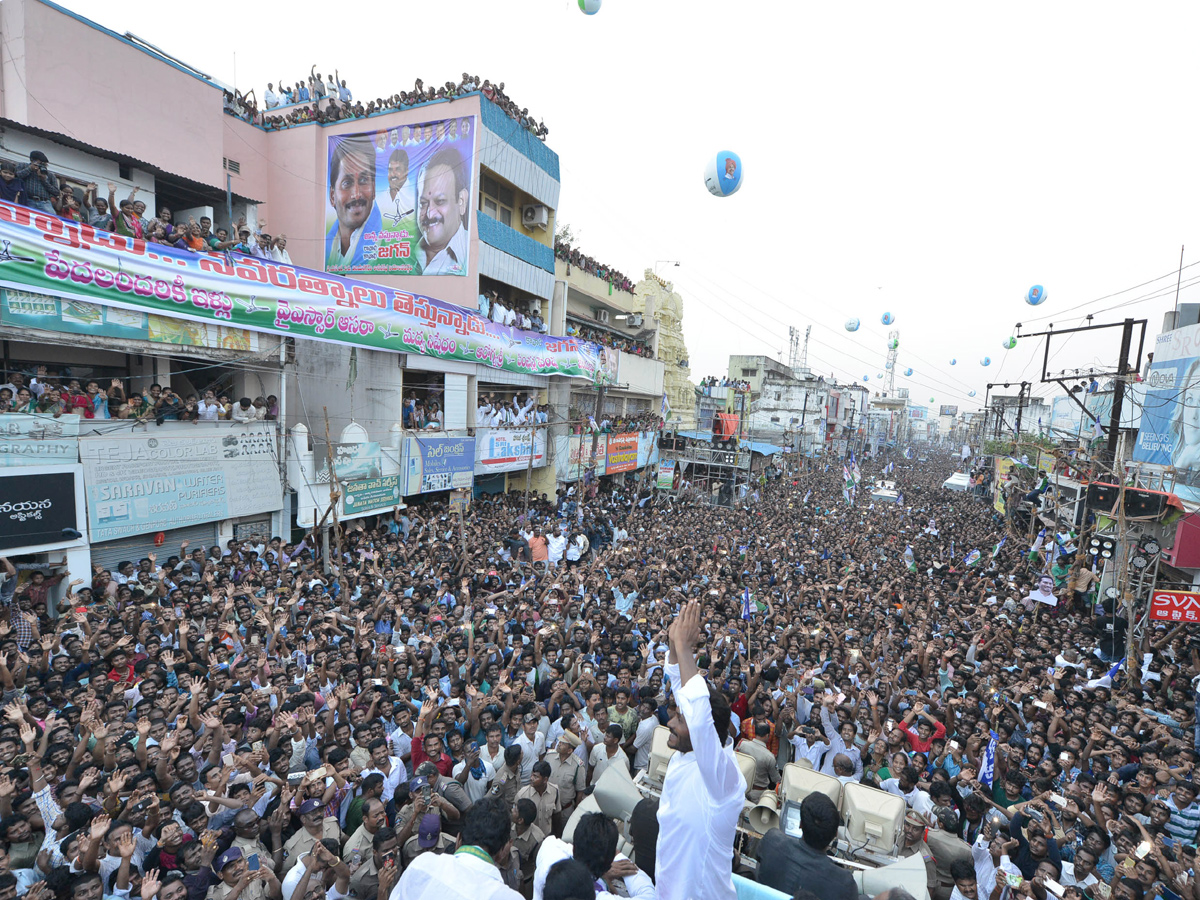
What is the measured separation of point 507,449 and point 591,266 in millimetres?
11760

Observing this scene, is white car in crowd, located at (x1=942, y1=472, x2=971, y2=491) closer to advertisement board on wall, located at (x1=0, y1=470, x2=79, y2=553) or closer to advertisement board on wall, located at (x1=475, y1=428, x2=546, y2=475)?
advertisement board on wall, located at (x1=475, y1=428, x2=546, y2=475)

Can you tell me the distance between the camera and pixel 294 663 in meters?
6.47

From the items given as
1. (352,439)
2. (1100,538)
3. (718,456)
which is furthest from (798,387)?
(352,439)

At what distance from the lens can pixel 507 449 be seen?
60.3 feet

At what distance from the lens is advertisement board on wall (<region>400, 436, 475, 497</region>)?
14414mm

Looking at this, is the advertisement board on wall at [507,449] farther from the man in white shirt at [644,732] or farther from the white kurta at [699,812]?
the white kurta at [699,812]

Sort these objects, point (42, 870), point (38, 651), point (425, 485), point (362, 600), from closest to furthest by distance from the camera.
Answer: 1. point (42, 870)
2. point (38, 651)
3. point (362, 600)
4. point (425, 485)

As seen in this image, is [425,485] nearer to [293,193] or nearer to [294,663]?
[294,663]

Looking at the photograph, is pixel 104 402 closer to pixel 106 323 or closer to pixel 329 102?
pixel 106 323

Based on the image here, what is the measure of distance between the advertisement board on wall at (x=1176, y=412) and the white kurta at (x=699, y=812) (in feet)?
52.1

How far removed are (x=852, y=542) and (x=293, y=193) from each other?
68.4 feet

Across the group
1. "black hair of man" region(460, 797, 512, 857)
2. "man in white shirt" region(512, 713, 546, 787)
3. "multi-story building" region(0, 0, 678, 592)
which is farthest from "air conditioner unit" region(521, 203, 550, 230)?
"black hair of man" region(460, 797, 512, 857)

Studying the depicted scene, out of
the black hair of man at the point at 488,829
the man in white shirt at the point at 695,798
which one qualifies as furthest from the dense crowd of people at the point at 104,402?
the man in white shirt at the point at 695,798

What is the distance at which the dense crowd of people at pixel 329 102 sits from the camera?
16.7m
